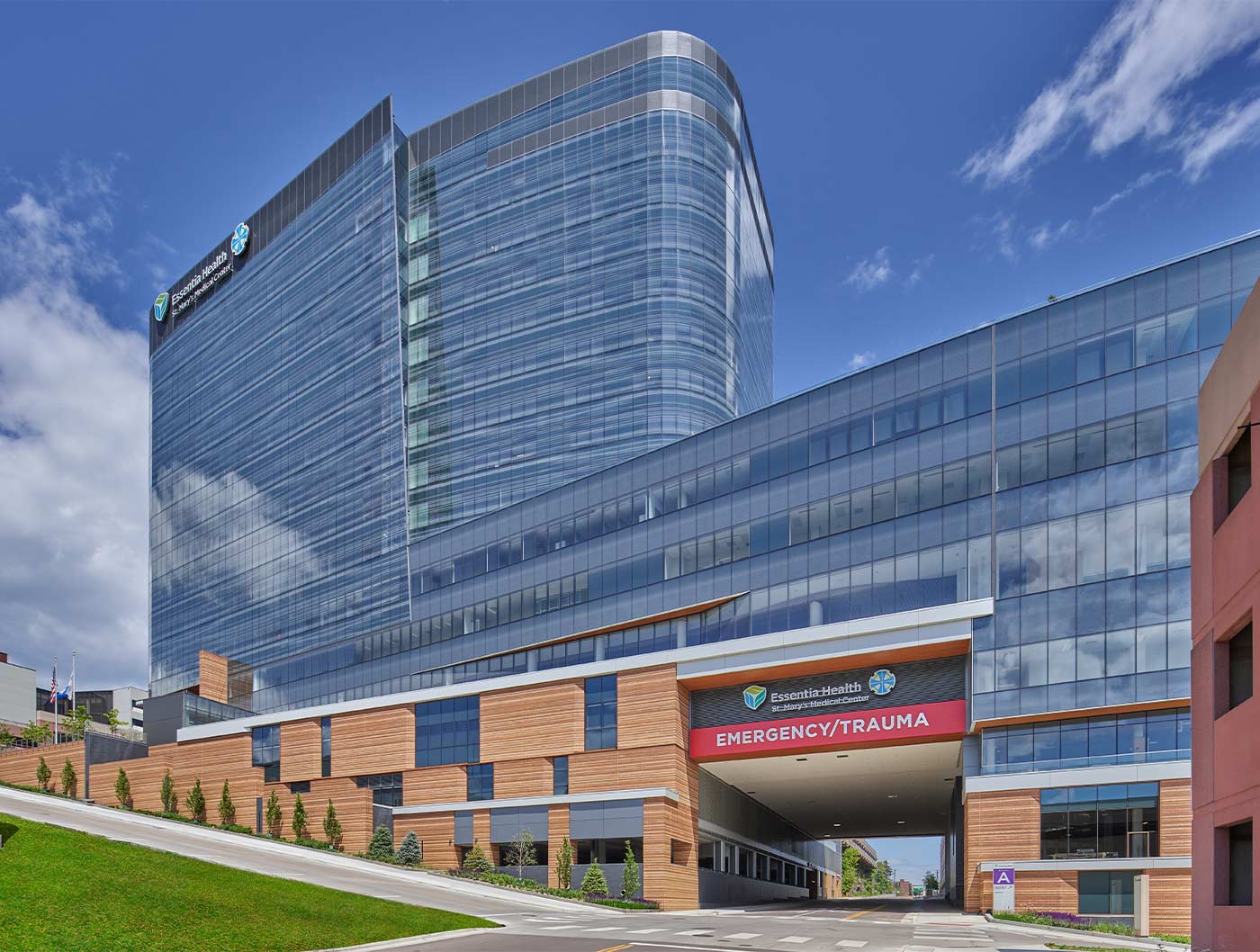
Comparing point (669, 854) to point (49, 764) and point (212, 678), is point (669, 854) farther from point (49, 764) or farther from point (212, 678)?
point (212, 678)

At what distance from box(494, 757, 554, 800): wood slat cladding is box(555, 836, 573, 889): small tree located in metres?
3.65

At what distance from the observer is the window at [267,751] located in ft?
249

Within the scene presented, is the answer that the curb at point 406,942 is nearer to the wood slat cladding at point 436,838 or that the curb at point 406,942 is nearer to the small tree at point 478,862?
the small tree at point 478,862

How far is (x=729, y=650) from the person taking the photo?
5347cm

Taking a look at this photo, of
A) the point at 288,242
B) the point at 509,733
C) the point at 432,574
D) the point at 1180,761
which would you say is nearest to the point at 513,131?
the point at 288,242

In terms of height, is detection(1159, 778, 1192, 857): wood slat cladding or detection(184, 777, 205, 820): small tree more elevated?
detection(1159, 778, 1192, 857): wood slat cladding

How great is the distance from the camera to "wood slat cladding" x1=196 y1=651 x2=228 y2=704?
3905 inches

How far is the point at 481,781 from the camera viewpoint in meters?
62.5

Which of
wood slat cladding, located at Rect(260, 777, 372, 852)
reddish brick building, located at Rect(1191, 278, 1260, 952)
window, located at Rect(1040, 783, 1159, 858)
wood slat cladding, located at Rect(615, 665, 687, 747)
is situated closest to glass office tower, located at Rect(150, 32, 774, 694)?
wood slat cladding, located at Rect(260, 777, 372, 852)

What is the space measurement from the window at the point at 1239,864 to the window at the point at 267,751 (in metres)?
70.0

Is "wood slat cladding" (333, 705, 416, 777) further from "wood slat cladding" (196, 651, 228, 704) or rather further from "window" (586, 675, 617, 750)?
"wood slat cladding" (196, 651, 228, 704)

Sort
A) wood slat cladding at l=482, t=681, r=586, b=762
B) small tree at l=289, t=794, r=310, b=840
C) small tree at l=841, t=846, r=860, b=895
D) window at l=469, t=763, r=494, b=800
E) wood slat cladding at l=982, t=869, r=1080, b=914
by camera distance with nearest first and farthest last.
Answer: wood slat cladding at l=982, t=869, r=1080, b=914
wood slat cladding at l=482, t=681, r=586, b=762
window at l=469, t=763, r=494, b=800
small tree at l=289, t=794, r=310, b=840
small tree at l=841, t=846, r=860, b=895

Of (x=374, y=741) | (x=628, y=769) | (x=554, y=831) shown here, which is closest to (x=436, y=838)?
(x=374, y=741)

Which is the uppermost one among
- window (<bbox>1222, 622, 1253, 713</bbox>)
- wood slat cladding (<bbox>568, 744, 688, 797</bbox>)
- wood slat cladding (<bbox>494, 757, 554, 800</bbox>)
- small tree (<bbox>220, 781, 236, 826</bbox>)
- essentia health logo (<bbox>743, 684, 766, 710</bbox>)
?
window (<bbox>1222, 622, 1253, 713</bbox>)
